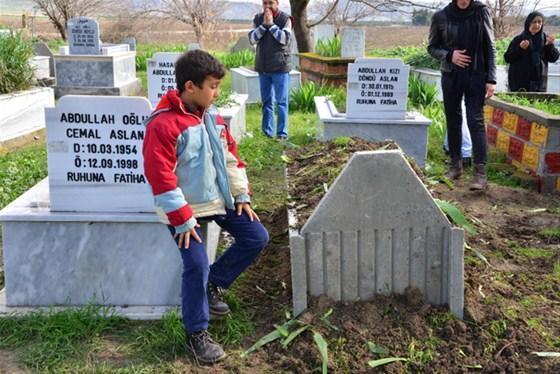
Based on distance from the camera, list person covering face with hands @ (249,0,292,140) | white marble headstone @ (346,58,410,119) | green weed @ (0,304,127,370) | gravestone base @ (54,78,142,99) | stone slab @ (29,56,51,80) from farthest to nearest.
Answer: stone slab @ (29,56,51,80), gravestone base @ (54,78,142,99), person covering face with hands @ (249,0,292,140), white marble headstone @ (346,58,410,119), green weed @ (0,304,127,370)

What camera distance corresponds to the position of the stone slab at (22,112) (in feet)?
26.5

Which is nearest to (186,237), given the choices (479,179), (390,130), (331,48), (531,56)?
(479,179)

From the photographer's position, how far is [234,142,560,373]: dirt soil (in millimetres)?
2973

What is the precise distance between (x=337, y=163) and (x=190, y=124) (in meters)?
1.89

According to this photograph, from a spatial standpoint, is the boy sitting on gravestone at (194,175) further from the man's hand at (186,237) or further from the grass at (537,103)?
the grass at (537,103)

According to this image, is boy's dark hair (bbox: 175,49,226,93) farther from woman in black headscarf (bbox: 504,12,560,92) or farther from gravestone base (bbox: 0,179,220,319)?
woman in black headscarf (bbox: 504,12,560,92)

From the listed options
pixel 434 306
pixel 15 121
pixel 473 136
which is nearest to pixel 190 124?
pixel 434 306

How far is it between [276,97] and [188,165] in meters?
5.44

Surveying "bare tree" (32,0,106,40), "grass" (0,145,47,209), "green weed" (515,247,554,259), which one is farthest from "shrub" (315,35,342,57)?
"bare tree" (32,0,106,40)

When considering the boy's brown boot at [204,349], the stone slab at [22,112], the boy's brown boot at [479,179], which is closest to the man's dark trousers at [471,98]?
the boy's brown boot at [479,179]

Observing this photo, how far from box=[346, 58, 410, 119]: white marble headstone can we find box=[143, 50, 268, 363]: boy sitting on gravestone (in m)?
3.86

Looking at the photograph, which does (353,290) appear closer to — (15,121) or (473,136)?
(473,136)

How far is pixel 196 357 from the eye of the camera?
306 centimetres

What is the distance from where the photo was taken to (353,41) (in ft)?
40.0
